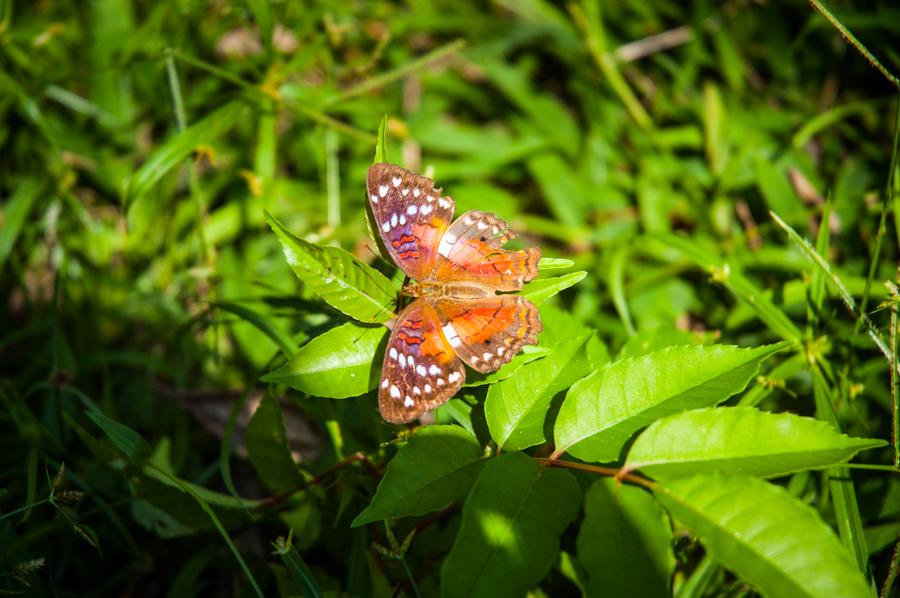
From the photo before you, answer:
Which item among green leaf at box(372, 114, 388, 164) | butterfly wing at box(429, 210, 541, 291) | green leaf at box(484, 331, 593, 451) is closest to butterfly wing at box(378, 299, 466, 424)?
green leaf at box(484, 331, 593, 451)

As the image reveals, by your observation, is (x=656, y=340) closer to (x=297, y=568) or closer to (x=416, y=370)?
(x=416, y=370)

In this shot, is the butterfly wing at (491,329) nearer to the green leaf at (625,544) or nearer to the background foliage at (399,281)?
the background foliage at (399,281)

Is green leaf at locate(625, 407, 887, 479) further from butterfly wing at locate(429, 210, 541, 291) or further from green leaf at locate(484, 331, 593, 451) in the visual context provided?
butterfly wing at locate(429, 210, 541, 291)

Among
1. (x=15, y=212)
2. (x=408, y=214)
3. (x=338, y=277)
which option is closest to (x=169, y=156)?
(x=15, y=212)

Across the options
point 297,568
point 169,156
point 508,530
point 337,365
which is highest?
point 169,156

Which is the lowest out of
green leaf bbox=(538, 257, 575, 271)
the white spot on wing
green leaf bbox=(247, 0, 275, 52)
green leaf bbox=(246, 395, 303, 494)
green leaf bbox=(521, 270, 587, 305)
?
green leaf bbox=(246, 395, 303, 494)

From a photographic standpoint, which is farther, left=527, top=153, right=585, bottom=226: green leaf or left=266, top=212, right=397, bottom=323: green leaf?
left=527, top=153, right=585, bottom=226: green leaf
